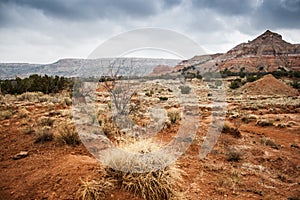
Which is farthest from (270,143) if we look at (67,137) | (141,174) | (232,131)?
(67,137)

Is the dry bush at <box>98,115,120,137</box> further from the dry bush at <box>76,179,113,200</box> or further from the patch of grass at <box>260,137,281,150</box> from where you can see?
the patch of grass at <box>260,137,281,150</box>

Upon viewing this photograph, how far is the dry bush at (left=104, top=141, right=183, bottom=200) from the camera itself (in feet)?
13.6

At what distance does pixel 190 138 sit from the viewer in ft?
29.0

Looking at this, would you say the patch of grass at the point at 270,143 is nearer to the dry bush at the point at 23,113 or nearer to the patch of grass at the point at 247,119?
the patch of grass at the point at 247,119

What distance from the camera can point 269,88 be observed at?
29516 millimetres

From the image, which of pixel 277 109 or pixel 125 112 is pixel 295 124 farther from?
pixel 125 112

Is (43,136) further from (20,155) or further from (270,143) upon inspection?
(270,143)

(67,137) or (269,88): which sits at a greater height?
(269,88)

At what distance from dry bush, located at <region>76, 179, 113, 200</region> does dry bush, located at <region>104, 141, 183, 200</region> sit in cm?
14

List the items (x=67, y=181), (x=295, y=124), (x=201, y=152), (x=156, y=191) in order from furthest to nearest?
1. (x=295, y=124)
2. (x=201, y=152)
3. (x=67, y=181)
4. (x=156, y=191)

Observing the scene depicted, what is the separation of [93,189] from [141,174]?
2.75 feet

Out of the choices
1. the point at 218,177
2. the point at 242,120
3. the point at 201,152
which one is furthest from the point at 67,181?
the point at 242,120

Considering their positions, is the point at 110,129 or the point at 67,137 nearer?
the point at 67,137

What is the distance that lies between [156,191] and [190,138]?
16.3 feet
